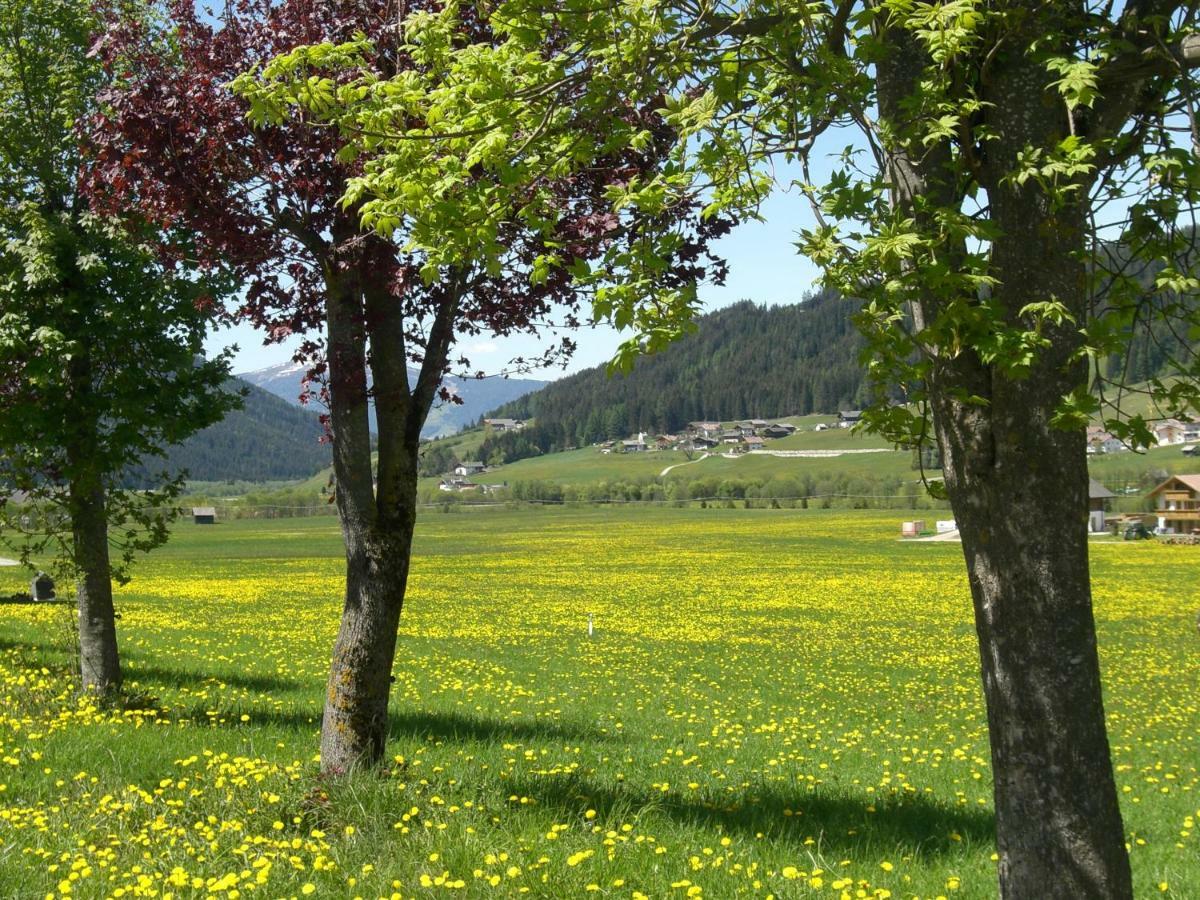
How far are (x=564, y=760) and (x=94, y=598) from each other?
6312 mm

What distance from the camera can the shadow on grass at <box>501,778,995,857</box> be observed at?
24.6ft

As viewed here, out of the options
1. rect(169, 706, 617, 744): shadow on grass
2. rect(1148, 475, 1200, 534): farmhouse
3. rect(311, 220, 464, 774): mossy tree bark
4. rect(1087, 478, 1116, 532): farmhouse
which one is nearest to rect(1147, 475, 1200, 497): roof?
rect(1148, 475, 1200, 534): farmhouse

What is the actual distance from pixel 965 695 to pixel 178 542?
92.4 meters

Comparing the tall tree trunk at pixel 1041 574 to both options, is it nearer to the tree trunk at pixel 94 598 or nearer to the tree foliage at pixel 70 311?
the tree foliage at pixel 70 311

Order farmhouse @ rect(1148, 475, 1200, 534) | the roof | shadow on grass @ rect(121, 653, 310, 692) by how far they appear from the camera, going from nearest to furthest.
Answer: shadow on grass @ rect(121, 653, 310, 692) < farmhouse @ rect(1148, 475, 1200, 534) < the roof

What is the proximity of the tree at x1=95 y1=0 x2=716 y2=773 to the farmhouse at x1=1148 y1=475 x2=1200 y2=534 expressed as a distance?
86452 millimetres

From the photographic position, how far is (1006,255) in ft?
14.0

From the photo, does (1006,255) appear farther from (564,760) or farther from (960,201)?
(564,760)

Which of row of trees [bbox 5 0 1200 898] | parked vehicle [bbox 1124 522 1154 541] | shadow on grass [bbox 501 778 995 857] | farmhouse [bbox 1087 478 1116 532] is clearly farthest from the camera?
farmhouse [bbox 1087 478 1116 532]

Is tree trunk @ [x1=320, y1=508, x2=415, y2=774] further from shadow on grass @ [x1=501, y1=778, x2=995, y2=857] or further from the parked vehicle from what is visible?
the parked vehicle

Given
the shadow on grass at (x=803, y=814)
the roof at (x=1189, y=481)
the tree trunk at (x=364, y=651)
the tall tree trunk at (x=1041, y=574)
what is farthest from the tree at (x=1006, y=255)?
the roof at (x=1189, y=481)

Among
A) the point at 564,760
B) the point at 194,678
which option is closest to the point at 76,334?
the point at 194,678

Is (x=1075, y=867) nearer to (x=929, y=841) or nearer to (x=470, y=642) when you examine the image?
(x=929, y=841)

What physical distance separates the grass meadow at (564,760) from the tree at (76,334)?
2.12m
